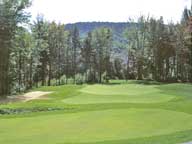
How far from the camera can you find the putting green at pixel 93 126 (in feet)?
51.0

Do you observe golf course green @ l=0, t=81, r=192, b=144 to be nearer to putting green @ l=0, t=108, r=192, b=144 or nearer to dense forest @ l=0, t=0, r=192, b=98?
putting green @ l=0, t=108, r=192, b=144

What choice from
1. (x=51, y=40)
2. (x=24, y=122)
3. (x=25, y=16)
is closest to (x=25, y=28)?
(x=25, y=16)

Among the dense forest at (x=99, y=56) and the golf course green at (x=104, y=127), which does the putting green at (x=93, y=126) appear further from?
the dense forest at (x=99, y=56)

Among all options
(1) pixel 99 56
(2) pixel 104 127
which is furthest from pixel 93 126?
(1) pixel 99 56

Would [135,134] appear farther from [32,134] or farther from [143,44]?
[143,44]

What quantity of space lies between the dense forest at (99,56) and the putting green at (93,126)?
4442cm

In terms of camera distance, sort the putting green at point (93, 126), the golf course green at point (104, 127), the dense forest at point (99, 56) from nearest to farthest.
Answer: the golf course green at point (104, 127), the putting green at point (93, 126), the dense forest at point (99, 56)

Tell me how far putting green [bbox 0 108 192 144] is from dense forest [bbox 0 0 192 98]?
146 feet

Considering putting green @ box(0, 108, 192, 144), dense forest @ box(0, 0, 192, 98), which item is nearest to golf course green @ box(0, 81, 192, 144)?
putting green @ box(0, 108, 192, 144)

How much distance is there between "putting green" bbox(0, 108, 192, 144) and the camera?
1555 centimetres

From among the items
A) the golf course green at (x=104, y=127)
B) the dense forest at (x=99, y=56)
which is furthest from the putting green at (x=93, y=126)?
the dense forest at (x=99, y=56)

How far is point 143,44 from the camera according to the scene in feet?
298

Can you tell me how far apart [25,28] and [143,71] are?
3460cm

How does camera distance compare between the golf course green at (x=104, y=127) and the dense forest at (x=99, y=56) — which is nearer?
the golf course green at (x=104, y=127)
